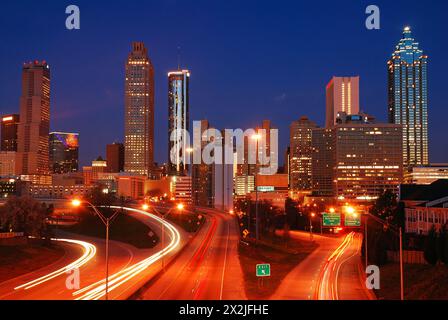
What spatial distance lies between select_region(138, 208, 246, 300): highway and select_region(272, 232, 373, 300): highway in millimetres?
3846

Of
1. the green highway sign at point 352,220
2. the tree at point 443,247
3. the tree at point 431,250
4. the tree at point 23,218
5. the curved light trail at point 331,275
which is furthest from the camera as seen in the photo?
the tree at point 23,218

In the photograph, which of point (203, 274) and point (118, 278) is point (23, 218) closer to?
point (118, 278)

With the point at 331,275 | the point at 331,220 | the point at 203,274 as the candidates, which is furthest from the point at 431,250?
the point at 331,220

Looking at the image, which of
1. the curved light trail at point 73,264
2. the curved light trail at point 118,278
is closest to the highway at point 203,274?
the curved light trail at point 118,278

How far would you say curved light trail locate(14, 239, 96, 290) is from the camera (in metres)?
40.4

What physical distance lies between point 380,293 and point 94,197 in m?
89.7

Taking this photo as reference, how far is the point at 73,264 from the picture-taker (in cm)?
5453

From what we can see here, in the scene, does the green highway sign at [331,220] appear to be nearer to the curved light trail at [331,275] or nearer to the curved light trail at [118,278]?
the curved light trail at [331,275]

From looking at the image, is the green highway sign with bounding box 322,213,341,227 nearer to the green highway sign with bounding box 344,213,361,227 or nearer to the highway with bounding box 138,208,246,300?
the green highway sign with bounding box 344,213,361,227

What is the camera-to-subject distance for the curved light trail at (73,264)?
4041cm

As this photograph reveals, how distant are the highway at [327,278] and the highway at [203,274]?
3.85 metres

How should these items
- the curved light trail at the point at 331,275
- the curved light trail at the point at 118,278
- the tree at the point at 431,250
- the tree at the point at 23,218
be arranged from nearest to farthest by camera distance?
the curved light trail at the point at 118,278
the curved light trail at the point at 331,275
the tree at the point at 431,250
the tree at the point at 23,218

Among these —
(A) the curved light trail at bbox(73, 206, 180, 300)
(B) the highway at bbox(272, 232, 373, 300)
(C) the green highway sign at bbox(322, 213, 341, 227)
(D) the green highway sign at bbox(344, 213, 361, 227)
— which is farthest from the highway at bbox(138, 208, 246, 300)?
(D) the green highway sign at bbox(344, 213, 361, 227)
